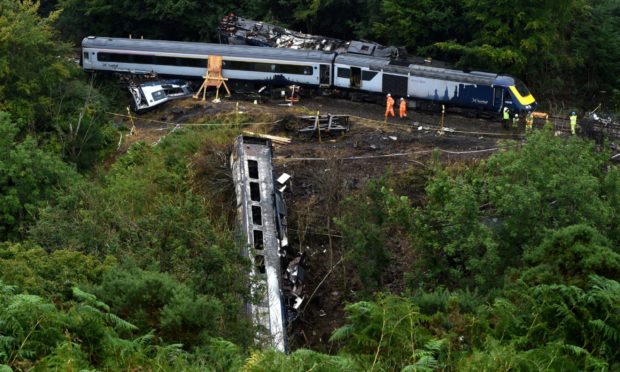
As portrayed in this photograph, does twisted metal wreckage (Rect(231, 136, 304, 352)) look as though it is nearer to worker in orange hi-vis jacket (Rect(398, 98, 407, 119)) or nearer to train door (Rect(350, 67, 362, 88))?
worker in orange hi-vis jacket (Rect(398, 98, 407, 119))

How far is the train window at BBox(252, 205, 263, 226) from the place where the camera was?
942 inches

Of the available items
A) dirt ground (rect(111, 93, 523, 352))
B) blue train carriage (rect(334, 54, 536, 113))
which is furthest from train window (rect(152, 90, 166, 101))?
blue train carriage (rect(334, 54, 536, 113))

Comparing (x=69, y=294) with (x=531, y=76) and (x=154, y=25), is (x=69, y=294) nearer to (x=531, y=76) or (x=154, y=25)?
(x=531, y=76)

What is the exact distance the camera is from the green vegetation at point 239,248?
12734mm

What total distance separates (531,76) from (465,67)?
11.4ft

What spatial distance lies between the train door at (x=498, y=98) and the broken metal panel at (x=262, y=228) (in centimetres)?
945

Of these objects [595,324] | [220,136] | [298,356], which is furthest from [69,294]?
[220,136]

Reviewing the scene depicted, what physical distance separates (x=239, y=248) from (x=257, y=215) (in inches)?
200

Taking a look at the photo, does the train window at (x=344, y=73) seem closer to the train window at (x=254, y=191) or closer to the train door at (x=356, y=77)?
the train door at (x=356, y=77)

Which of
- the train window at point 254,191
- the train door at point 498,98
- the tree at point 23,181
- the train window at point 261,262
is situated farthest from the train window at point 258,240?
the train door at point 498,98

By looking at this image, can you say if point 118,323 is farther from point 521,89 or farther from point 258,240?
point 521,89

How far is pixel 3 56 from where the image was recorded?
31031 mm

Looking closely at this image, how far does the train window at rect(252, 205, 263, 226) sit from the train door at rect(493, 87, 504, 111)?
1164 centimetres

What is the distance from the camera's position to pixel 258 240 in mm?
23188
